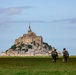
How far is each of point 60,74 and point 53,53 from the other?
19194 millimetres

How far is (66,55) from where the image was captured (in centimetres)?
3941

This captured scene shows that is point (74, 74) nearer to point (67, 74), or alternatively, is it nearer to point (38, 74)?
point (67, 74)

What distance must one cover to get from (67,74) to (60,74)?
373mm

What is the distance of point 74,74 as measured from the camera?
2005cm

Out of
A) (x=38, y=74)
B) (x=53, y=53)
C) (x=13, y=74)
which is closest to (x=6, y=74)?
(x=13, y=74)

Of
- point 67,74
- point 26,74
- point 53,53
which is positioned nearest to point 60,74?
point 67,74

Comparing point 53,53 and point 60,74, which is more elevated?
point 53,53

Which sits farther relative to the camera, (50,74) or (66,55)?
(66,55)

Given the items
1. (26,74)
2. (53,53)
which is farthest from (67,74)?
(53,53)

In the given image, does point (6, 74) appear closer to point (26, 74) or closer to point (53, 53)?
point (26, 74)

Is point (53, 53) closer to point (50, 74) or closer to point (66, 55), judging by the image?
point (66, 55)

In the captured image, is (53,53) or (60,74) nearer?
→ (60,74)

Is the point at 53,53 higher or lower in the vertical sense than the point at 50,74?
higher

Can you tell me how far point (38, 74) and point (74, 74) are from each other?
192cm
